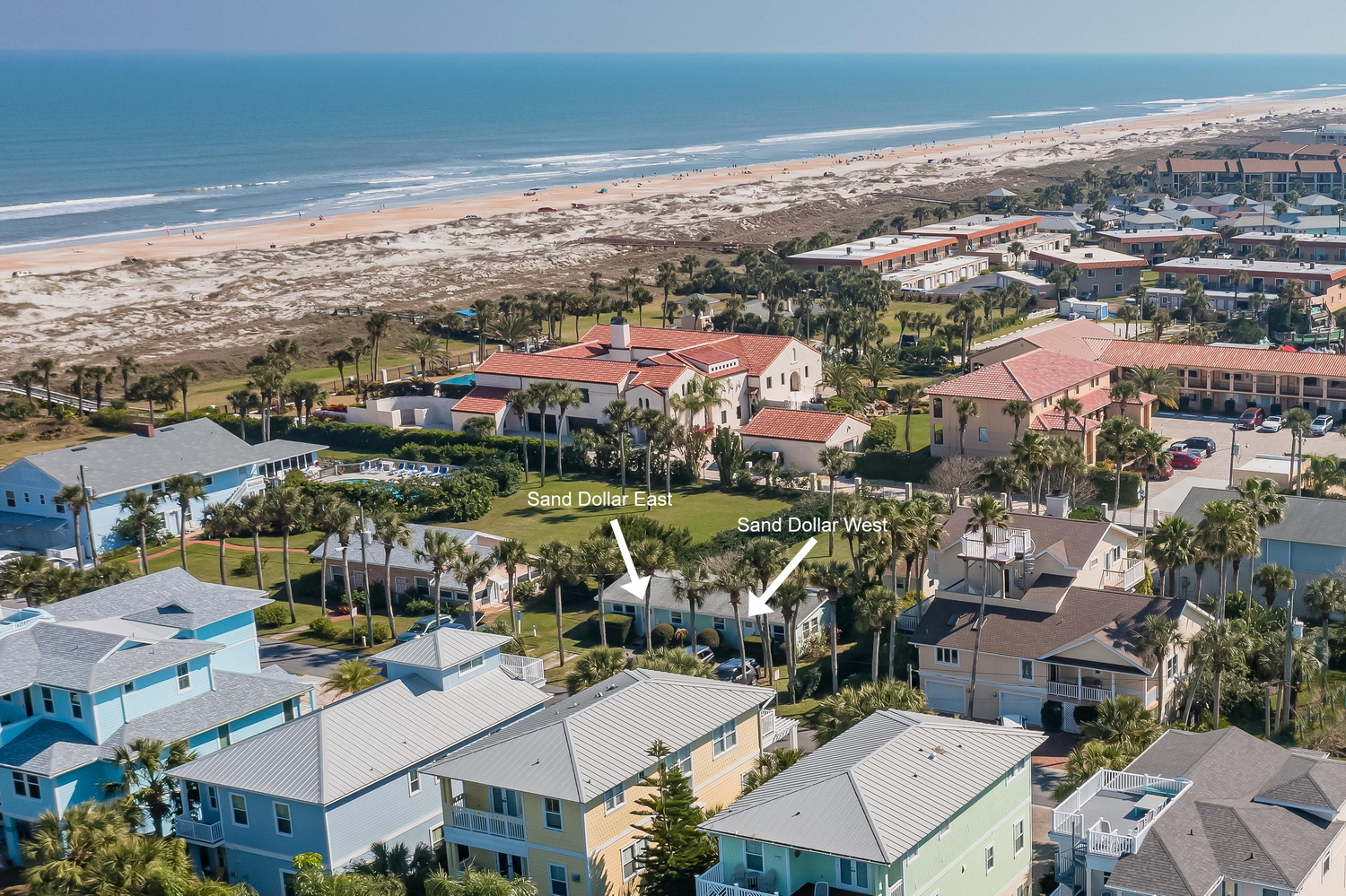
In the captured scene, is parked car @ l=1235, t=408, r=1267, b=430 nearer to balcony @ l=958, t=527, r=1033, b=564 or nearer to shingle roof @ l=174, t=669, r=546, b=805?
balcony @ l=958, t=527, r=1033, b=564

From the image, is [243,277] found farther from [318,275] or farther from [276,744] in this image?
[276,744]

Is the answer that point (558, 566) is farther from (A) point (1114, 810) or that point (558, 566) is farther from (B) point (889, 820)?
(A) point (1114, 810)

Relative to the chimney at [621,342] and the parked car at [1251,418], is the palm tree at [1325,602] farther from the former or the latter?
the chimney at [621,342]

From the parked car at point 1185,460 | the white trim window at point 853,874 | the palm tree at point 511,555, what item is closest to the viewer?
the white trim window at point 853,874

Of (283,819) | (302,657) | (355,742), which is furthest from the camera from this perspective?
(302,657)

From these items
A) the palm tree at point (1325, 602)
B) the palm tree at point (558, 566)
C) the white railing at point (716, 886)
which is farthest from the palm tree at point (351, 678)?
the palm tree at point (1325, 602)

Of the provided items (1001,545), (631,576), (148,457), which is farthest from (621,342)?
(1001,545)

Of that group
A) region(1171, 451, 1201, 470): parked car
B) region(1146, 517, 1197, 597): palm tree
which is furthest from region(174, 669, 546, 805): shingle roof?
region(1171, 451, 1201, 470): parked car
